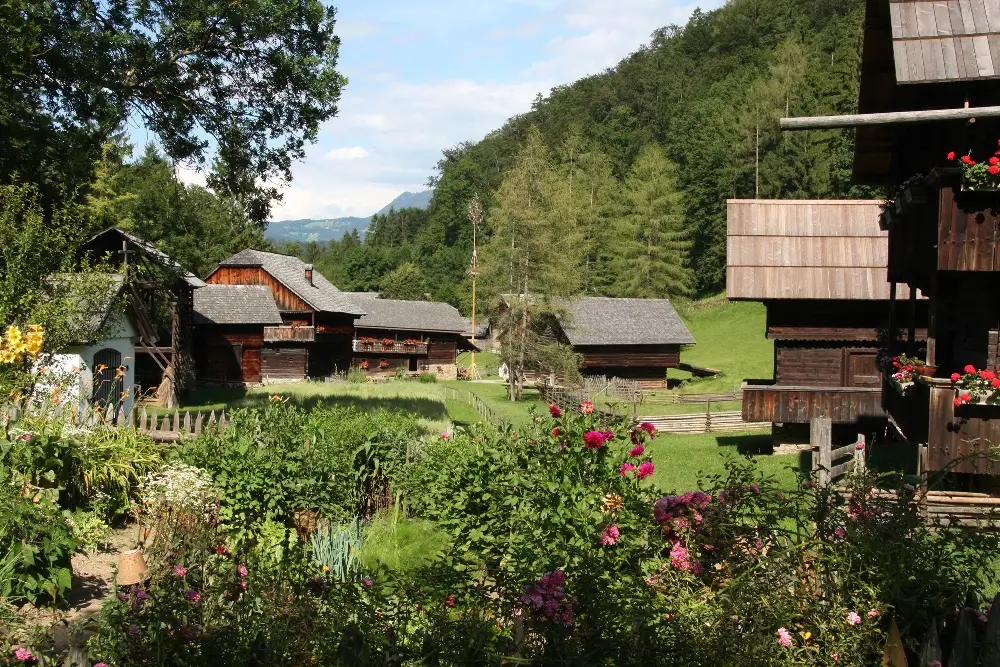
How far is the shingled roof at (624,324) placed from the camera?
47.8 metres

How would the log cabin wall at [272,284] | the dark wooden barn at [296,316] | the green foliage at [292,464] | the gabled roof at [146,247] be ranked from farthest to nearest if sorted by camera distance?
1. the log cabin wall at [272,284]
2. the dark wooden barn at [296,316]
3. the gabled roof at [146,247]
4. the green foliage at [292,464]

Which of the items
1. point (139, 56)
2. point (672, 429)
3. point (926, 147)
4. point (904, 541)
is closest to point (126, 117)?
point (139, 56)

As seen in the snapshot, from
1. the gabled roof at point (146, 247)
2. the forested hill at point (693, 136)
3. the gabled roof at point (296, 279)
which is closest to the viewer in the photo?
the gabled roof at point (146, 247)

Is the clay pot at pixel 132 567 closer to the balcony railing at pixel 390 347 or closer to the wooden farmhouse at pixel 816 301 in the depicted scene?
the wooden farmhouse at pixel 816 301

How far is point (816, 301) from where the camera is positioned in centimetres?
2283

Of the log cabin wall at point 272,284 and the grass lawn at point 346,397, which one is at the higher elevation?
the log cabin wall at point 272,284

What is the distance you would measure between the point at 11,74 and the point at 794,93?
2655 inches

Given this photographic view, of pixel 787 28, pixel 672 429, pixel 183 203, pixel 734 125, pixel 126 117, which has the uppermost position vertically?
pixel 787 28

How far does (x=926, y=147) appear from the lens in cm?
1406

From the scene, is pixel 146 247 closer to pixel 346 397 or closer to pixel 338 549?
pixel 346 397

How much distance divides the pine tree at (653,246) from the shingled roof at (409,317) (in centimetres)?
1262

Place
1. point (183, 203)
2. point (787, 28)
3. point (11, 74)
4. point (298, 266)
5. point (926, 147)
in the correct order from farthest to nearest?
point (787, 28), point (183, 203), point (298, 266), point (11, 74), point (926, 147)

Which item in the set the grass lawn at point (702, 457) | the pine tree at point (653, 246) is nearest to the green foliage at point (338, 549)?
the grass lawn at point (702, 457)

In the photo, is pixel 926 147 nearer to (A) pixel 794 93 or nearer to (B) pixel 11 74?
(B) pixel 11 74
